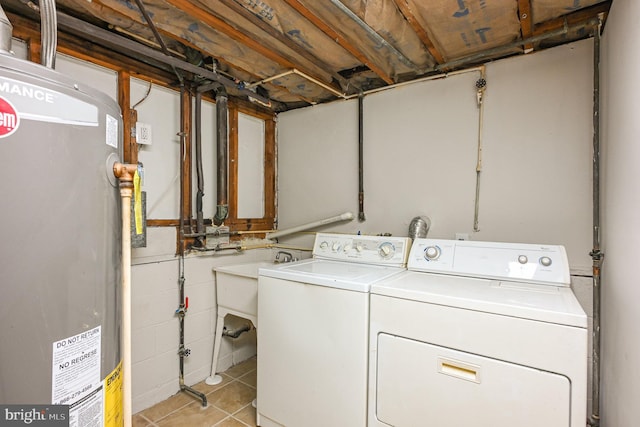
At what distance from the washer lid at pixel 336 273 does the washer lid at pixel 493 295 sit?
3.4 inches

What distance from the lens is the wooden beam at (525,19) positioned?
4.87ft

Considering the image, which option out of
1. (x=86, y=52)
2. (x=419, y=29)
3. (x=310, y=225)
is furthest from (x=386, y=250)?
(x=86, y=52)

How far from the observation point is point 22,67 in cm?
77

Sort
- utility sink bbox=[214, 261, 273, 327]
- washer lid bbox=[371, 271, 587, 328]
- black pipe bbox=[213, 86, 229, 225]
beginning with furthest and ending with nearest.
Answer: black pipe bbox=[213, 86, 229, 225] < utility sink bbox=[214, 261, 273, 327] < washer lid bbox=[371, 271, 587, 328]

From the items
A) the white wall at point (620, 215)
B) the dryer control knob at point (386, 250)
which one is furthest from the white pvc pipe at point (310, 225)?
the white wall at point (620, 215)

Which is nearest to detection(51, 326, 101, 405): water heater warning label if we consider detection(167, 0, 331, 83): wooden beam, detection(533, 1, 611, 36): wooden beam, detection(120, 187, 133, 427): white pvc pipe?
detection(120, 187, 133, 427): white pvc pipe

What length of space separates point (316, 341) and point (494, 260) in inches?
41.2

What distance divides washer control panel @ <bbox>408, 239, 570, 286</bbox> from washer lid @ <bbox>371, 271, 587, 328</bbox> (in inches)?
1.7

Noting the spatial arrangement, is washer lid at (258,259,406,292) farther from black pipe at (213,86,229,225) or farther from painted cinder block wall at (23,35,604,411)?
black pipe at (213,86,229,225)

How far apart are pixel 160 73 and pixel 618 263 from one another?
2.72 metres

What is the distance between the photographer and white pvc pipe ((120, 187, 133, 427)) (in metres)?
1.01

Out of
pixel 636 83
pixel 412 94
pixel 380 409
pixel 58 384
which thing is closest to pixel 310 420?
pixel 380 409

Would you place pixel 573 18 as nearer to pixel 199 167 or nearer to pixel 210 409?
pixel 199 167

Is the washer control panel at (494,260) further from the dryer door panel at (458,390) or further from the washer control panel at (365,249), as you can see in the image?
the dryer door panel at (458,390)
